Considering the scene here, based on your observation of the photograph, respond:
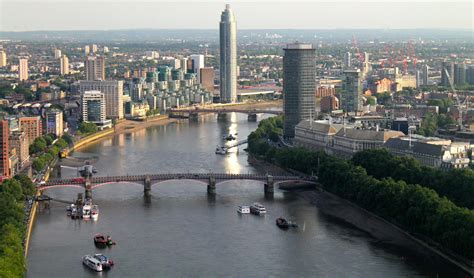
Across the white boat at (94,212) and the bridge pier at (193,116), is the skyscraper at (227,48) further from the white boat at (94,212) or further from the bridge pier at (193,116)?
the white boat at (94,212)

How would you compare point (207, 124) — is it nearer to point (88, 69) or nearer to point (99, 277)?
point (88, 69)

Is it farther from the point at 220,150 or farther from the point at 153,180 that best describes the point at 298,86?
the point at 153,180

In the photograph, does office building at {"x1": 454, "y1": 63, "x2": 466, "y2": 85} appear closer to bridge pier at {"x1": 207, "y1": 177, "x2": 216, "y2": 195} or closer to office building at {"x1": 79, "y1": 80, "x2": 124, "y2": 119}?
office building at {"x1": 79, "y1": 80, "x2": 124, "y2": 119}

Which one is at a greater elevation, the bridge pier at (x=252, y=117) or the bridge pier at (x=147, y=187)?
the bridge pier at (x=147, y=187)

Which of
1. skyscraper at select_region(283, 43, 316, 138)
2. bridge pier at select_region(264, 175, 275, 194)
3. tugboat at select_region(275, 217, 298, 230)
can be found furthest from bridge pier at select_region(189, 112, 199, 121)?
tugboat at select_region(275, 217, 298, 230)

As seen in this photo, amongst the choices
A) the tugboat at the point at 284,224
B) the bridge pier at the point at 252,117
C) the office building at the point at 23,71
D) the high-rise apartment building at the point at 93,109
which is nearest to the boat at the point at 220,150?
the high-rise apartment building at the point at 93,109

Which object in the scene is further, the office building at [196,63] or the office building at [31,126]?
the office building at [196,63]
